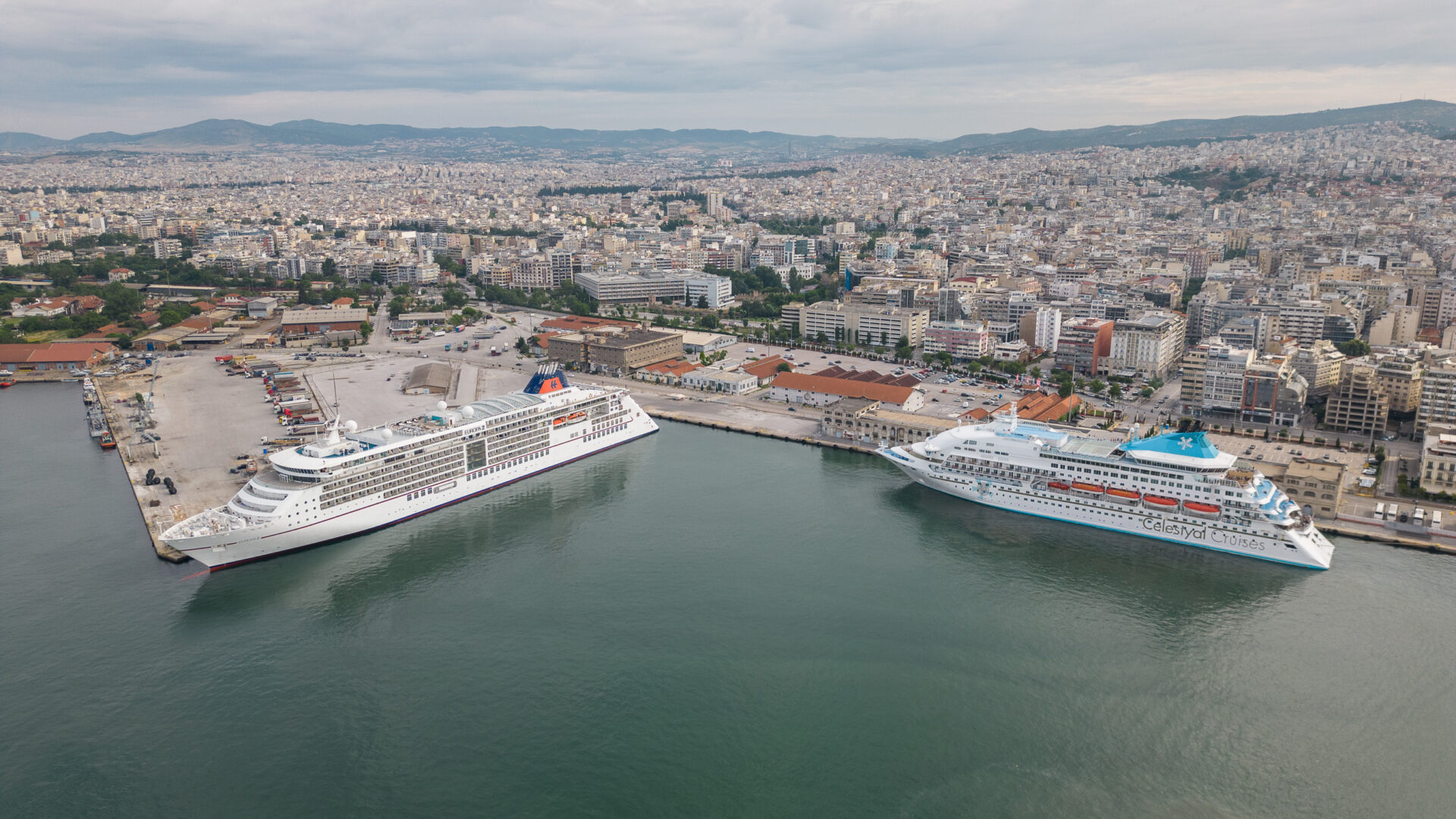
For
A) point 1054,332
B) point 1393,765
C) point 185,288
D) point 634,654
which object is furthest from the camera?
point 185,288

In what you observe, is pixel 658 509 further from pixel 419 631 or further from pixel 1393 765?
pixel 1393 765

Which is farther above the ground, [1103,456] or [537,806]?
[1103,456]

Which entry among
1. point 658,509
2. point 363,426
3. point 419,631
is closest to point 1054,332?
point 658,509

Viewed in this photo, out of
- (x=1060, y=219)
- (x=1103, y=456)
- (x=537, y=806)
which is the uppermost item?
(x=1060, y=219)

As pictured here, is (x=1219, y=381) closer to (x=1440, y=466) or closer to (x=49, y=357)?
(x=1440, y=466)

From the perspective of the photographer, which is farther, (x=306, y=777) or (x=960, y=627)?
(x=960, y=627)

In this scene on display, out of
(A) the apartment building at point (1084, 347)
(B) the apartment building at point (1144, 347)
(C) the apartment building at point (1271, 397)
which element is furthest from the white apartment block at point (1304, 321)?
(C) the apartment building at point (1271, 397)

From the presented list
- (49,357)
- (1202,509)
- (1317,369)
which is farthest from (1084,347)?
(49,357)
